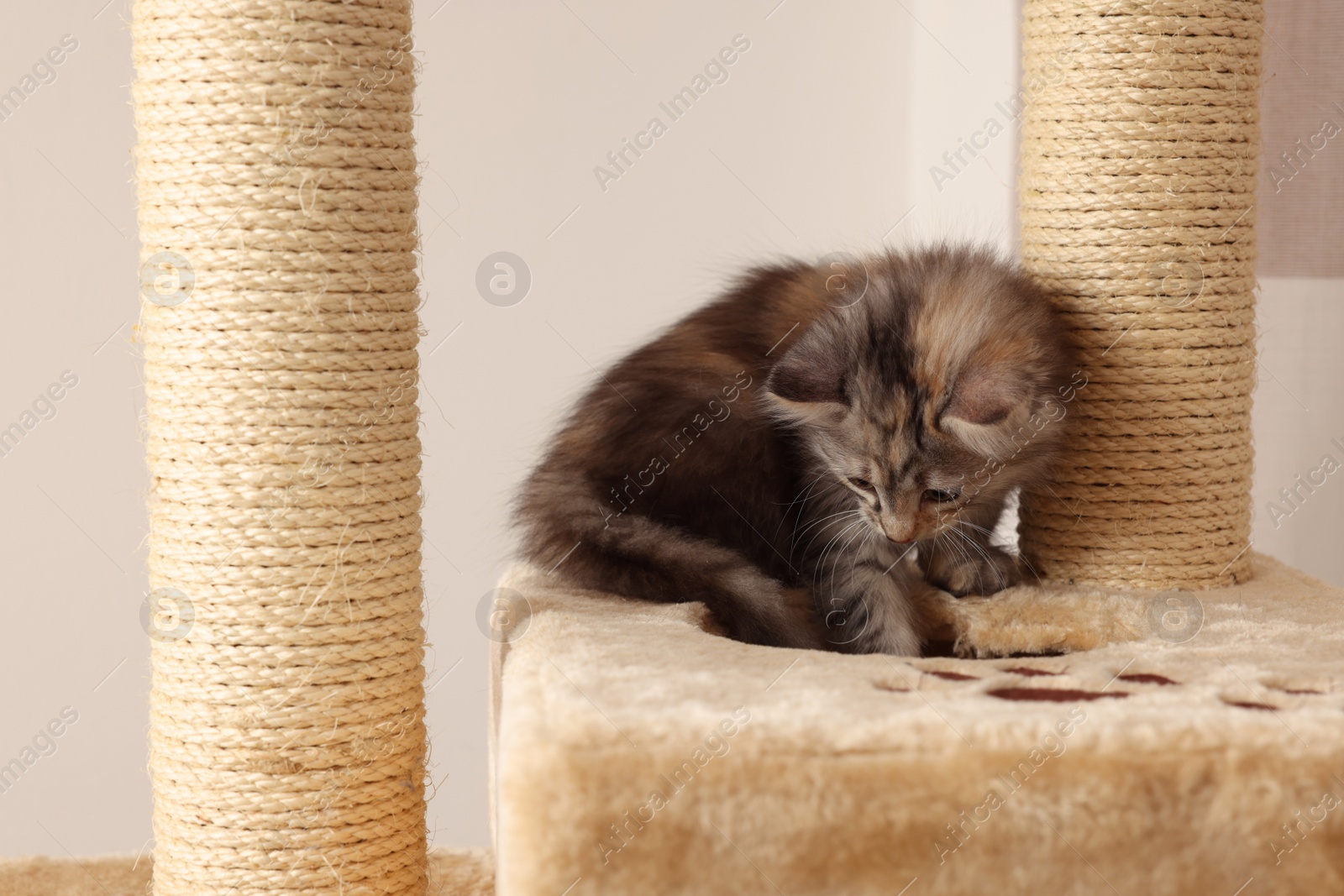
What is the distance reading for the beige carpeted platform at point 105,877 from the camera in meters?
1.72

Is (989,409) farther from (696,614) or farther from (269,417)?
(269,417)

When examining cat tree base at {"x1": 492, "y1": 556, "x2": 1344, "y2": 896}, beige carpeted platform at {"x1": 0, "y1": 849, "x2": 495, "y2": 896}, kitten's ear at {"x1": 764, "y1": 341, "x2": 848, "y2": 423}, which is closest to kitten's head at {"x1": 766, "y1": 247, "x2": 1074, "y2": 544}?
kitten's ear at {"x1": 764, "y1": 341, "x2": 848, "y2": 423}

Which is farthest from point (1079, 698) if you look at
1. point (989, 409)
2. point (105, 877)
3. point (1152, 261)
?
point (105, 877)

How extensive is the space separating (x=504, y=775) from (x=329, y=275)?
0.61 m

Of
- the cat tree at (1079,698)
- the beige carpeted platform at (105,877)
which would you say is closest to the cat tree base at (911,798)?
the cat tree at (1079,698)

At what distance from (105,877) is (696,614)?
1084 millimetres

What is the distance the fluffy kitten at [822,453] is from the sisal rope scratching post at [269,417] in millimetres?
366

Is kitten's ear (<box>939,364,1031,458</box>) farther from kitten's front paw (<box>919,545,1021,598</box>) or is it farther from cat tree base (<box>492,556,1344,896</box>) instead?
cat tree base (<box>492,556,1344,896</box>)

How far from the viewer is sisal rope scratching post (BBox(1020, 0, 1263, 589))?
154 centimetres

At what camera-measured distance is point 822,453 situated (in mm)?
1607

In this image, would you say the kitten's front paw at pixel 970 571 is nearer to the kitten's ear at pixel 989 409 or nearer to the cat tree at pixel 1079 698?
the cat tree at pixel 1079 698

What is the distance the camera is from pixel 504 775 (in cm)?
90

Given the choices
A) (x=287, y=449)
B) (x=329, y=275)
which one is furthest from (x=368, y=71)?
(x=287, y=449)

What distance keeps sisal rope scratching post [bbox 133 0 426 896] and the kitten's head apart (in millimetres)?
574
